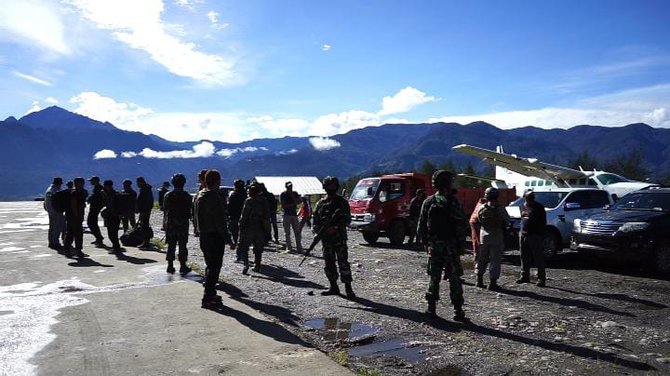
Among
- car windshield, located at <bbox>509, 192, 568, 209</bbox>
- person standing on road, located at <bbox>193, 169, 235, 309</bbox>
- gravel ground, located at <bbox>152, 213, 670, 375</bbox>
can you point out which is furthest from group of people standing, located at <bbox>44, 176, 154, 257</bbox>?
car windshield, located at <bbox>509, 192, 568, 209</bbox>

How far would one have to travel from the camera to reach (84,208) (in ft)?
40.0

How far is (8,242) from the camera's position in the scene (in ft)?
51.0

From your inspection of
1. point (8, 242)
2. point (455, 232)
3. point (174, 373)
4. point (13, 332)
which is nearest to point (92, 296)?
point (13, 332)

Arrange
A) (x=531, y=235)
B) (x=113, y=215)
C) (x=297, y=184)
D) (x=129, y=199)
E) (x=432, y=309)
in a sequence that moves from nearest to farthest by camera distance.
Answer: (x=432, y=309) → (x=531, y=235) → (x=113, y=215) → (x=129, y=199) → (x=297, y=184)

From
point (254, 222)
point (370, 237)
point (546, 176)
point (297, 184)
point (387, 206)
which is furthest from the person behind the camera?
point (297, 184)

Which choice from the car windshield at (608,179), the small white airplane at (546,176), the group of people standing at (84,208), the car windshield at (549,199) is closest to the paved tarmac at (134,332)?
the group of people standing at (84,208)

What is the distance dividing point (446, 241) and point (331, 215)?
6.72 feet

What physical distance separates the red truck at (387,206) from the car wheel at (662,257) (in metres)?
6.93

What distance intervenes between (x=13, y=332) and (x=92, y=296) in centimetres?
194

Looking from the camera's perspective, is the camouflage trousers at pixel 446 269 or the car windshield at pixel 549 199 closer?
the camouflage trousers at pixel 446 269

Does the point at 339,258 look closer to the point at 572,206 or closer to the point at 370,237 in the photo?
the point at 572,206

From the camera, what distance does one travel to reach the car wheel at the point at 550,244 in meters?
12.0

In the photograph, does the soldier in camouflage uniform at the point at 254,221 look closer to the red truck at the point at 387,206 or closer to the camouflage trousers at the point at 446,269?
the camouflage trousers at the point at 446,269

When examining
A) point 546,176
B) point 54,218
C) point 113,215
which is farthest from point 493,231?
point 546,176
